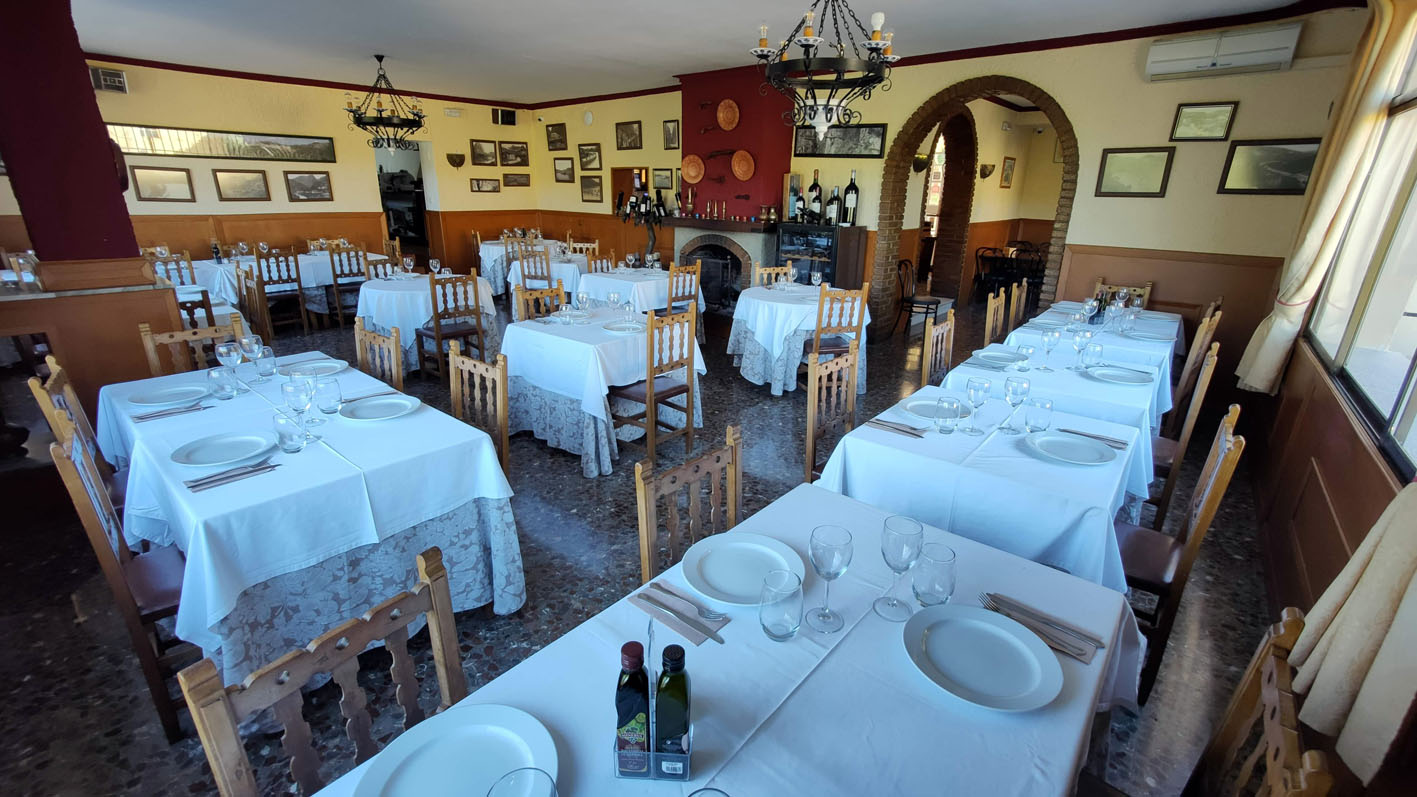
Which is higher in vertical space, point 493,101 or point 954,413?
point 493,101

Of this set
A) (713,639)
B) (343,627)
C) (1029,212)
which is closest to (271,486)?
(343,627)

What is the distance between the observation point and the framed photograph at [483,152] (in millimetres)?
9664

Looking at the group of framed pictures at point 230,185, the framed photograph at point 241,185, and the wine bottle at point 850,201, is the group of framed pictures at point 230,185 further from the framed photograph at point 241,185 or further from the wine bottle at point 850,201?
the wine bottle at point 850,201

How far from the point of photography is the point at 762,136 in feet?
23.1

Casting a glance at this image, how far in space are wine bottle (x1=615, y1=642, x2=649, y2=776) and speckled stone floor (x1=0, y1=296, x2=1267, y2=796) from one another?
4.46ft

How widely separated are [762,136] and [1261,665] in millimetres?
7004

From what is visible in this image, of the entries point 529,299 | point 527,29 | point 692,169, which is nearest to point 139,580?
point 529,299

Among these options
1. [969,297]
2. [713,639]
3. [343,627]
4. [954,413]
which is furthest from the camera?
[969,297]

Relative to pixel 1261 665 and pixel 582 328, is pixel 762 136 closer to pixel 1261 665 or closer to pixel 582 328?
pixel 582 328

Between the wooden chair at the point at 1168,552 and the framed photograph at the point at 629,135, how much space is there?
27.4ft

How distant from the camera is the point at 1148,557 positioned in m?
1.99

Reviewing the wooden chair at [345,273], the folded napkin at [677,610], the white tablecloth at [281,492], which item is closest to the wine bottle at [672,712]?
the folded napkin at [677,610]

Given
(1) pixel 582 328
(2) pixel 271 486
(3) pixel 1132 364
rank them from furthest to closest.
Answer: (1) pixel 582 328, (3) pixel 1132 364, (2) pixel 271 486

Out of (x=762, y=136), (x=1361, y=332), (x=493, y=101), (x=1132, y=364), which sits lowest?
(x=1132, y=364)
